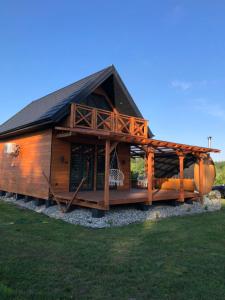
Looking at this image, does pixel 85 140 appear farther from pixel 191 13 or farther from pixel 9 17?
pixel 191 13

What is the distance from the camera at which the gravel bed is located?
7773 millimetres

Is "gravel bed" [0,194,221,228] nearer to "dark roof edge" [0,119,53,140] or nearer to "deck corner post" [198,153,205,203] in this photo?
"deck corner post" [198,153,205,203]

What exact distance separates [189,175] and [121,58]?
30.8 ft

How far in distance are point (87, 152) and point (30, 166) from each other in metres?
2.65

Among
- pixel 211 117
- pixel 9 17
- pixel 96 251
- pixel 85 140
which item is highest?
pixel 9 17

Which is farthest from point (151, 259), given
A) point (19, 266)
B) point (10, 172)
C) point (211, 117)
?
point (211, 117)

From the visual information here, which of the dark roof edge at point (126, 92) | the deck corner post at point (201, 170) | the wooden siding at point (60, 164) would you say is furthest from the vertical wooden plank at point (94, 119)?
the deck corner post at point (201, 170)

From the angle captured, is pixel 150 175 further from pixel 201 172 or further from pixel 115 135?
pixel 201 172

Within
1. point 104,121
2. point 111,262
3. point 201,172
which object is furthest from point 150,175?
point 111,262

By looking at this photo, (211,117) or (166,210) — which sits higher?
(211,117)

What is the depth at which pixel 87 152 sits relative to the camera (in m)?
11.3

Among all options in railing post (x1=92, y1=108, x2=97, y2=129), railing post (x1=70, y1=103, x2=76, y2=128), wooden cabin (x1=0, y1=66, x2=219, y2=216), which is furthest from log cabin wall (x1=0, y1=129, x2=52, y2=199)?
railing post (x1=92, y1=108, x2=97, y2=129)

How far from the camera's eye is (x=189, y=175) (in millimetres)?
17453

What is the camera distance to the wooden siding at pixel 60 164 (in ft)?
33.1
